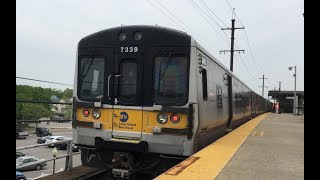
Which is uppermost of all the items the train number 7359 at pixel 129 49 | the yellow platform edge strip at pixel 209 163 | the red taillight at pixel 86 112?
the train number 7359 at pixel 129 49

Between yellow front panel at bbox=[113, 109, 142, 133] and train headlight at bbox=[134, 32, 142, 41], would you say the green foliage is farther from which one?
train headlight at bbox=[134, 32, 142, 41]

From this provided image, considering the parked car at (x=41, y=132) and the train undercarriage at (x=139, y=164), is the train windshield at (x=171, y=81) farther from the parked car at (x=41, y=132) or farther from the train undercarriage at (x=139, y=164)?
the parked car at (x=41, y=132)

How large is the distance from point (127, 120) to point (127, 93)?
50 centimetres

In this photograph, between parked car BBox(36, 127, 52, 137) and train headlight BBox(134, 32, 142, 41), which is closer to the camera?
train headlight BBox(134, 32, 142, 41)

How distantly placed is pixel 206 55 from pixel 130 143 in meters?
2.48

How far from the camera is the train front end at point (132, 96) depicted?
677 centimetres

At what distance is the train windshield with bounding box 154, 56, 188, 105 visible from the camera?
22.5 ft

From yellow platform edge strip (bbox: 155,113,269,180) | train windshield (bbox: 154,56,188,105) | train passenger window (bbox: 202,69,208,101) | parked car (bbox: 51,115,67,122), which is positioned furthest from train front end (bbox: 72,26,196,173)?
parked car (bbox: 51,115,67,122)

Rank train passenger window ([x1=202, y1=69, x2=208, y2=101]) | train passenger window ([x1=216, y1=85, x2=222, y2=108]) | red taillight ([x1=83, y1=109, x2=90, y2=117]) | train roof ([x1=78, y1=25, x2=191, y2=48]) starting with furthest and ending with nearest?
train passenger window ([x1=216, y1=85, x2=222, y2=108])
train passenger window ([x1=202, y1=69, x2=208, y2=101])
red taillight ([x1=83, y1=109, x2=90, y2=117])
train roof ([x1=78, y1=25, x2=191, y2=48])

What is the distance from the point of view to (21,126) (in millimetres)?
9406

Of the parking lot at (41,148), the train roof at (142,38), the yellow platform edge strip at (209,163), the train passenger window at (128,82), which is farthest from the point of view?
the parking lot at (41,148)

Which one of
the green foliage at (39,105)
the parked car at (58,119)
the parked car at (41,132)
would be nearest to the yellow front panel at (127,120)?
the green foliage at (39,105)
